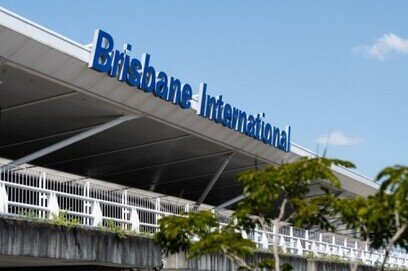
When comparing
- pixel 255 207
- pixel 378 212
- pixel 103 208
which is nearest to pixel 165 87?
pixel 103 208

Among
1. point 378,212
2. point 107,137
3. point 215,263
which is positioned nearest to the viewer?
point 378,212

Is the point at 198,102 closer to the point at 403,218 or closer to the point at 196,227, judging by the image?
the point at 196,227

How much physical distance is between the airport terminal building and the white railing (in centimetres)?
7

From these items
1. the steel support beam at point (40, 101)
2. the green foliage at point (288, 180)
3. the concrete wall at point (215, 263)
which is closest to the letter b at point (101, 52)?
the steel support beam at point (40, 101)

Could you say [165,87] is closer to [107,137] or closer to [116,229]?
Result: [107,137]

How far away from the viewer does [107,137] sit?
1480 inches

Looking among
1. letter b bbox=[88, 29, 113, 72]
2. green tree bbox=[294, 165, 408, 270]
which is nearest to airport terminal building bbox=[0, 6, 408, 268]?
letter b bbox=[88, 29, 113, 72]

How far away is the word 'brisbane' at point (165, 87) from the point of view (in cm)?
2800

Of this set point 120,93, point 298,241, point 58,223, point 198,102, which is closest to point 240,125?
point 198,102

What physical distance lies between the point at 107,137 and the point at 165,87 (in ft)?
24.0

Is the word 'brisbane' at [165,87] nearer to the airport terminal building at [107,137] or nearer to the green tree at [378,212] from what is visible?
the airport terminal building at [107,137]

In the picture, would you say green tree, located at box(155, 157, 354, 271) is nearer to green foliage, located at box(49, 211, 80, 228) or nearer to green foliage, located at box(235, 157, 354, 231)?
green foliage, located at box(235, 157, 354, 231)

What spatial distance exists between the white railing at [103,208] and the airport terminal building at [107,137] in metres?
0.07

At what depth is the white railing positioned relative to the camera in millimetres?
21812
